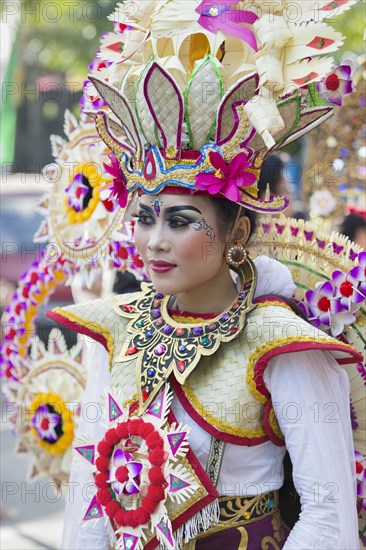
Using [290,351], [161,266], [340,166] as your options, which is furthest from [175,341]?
[340,166]

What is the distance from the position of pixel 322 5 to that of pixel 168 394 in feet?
3.42

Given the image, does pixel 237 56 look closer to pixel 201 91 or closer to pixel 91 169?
pixel 201 91

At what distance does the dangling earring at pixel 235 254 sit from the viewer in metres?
2.06

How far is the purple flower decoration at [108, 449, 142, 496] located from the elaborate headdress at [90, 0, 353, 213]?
0.66 meters

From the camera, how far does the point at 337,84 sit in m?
2.19

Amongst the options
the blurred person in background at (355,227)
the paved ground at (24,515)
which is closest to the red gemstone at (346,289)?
the blurred person in background at (355,227)

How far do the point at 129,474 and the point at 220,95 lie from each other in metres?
0.95

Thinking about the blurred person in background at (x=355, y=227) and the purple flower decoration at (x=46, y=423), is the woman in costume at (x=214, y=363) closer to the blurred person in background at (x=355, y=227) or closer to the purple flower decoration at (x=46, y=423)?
the purple flower decoration at (x=46, y=423)

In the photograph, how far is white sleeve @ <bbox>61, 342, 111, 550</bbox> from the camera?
7.32ft

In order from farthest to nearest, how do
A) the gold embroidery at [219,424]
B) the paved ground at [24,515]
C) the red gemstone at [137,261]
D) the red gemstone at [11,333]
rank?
the paved ground at [24,515] < the red gemstone at [11,333] < the red gemstone at [137,261] < the gold embroidery at [219,424]

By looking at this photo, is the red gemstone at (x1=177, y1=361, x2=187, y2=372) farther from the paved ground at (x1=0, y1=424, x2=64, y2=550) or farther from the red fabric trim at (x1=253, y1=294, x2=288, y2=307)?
the paved ground at (x1=0, y1=424, x2=64, y2=550)

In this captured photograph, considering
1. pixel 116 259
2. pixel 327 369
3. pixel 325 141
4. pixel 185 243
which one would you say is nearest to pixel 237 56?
pixel 185 243

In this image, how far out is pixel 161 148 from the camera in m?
2.02

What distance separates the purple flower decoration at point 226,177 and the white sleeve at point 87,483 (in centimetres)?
65
